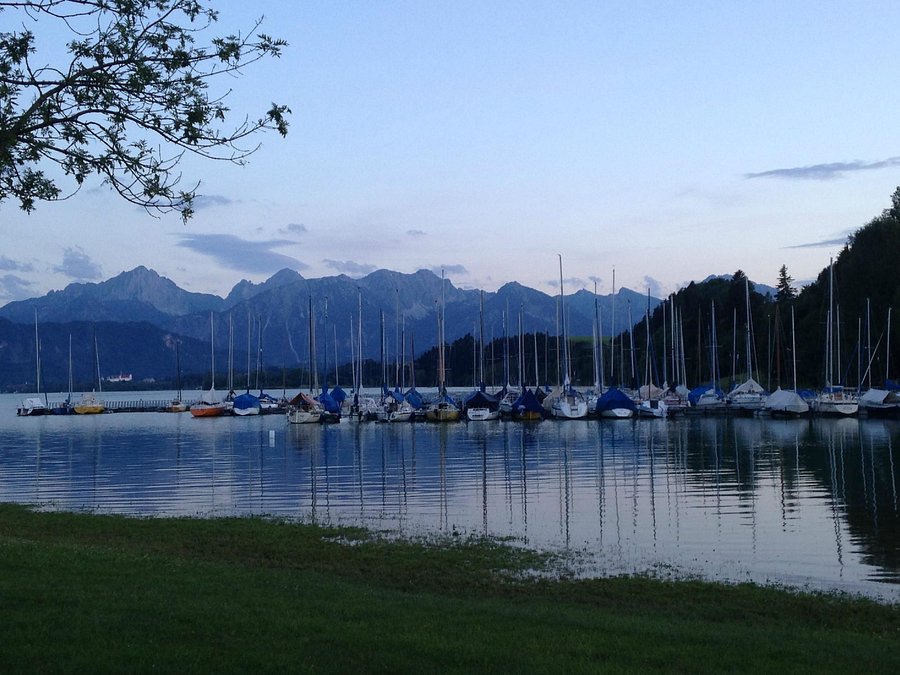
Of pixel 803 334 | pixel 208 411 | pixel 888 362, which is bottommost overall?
pixel 208 411

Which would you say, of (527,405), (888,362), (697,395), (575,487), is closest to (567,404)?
(527,405)

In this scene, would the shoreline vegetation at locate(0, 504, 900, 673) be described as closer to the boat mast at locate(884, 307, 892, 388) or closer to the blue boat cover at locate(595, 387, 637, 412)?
the blue boat cover at locate(595, 387, 637, 412)

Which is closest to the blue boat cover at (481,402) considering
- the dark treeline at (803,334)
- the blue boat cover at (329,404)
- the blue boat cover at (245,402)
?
the dark treeline at (803,334)

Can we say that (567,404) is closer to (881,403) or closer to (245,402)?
(881,403)

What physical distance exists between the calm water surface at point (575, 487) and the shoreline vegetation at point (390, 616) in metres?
2.95

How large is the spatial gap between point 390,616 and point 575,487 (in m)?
24.1

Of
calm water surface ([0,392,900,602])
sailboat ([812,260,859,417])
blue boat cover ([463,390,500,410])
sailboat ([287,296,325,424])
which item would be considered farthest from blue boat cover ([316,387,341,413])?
sailboat ([812,260,859,417])

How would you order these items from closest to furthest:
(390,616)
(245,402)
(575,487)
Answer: (390,616) → (575,487) → (245,402)

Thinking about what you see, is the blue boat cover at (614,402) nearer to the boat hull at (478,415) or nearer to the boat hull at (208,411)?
the boat hull at (478,415)

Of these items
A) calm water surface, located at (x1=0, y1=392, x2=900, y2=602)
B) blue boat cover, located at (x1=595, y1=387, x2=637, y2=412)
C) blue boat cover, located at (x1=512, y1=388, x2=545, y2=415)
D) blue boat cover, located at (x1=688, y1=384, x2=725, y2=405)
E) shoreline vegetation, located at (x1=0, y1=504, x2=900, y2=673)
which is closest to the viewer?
shoreline vegetation, located at (x1=0, y1=504, x2=900, y2=673)

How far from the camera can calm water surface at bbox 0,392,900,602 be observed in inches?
906

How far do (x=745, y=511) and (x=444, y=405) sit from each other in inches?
2417

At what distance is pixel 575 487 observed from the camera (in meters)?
36.8

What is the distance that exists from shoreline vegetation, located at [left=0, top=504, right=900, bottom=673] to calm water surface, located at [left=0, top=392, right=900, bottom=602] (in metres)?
2.95
